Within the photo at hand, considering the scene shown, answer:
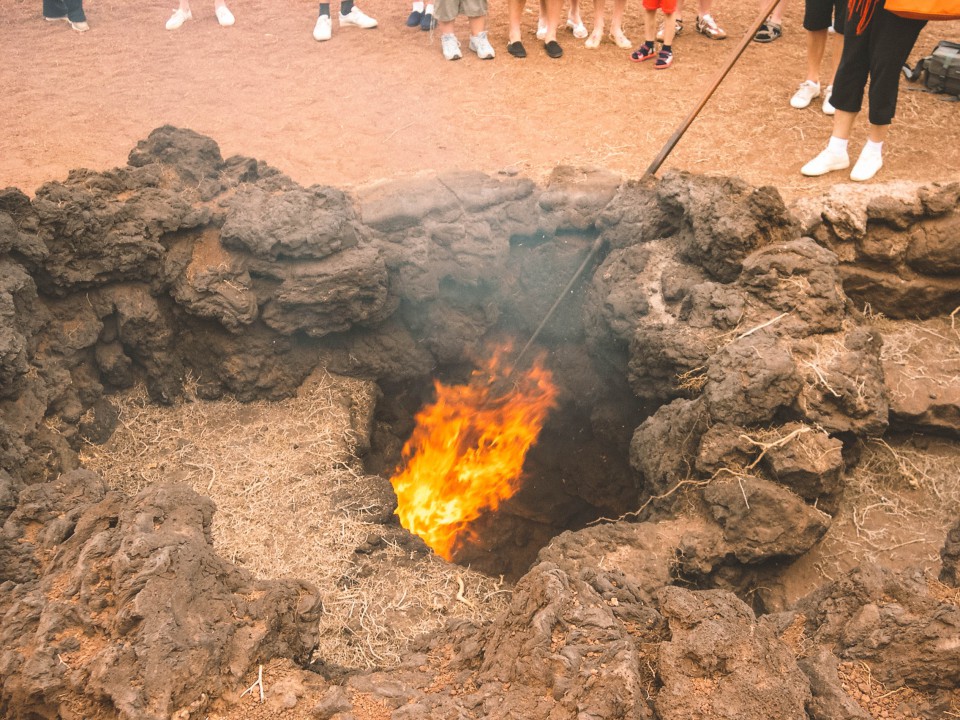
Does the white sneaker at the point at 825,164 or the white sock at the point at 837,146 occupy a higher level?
the white sock at the point at 837,146

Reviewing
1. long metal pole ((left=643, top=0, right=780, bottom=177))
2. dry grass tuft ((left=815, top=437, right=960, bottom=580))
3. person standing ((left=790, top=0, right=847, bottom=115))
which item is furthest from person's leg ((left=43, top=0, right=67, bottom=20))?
dry grass tuft ((left=815, top=437, right=960, bottom=580))

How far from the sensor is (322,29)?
10117 mm

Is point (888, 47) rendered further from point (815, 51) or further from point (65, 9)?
point (65, 9)

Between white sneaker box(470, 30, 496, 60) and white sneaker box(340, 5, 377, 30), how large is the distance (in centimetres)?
161

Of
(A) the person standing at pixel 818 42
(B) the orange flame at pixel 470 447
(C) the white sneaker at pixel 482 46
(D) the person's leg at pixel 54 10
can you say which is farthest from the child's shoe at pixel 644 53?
(D) the person's leg at pixel 54 10

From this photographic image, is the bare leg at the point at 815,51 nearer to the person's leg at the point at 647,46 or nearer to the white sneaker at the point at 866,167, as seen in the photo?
the white sneaker at the point at 866,167

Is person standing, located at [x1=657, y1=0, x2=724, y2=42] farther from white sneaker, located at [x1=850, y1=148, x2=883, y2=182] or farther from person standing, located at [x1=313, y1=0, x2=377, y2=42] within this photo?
white sneaker, located at [x1=850, y1=148, x2=883, y2=182]

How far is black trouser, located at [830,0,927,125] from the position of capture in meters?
5.67

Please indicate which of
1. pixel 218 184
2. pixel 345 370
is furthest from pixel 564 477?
pixel 218 184

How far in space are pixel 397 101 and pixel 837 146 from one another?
4354mm

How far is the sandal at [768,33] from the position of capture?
959 centimetres

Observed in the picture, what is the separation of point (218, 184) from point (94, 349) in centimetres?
152

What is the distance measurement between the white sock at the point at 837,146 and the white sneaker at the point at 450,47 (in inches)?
180

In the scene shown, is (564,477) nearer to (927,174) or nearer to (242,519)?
(242,519)
